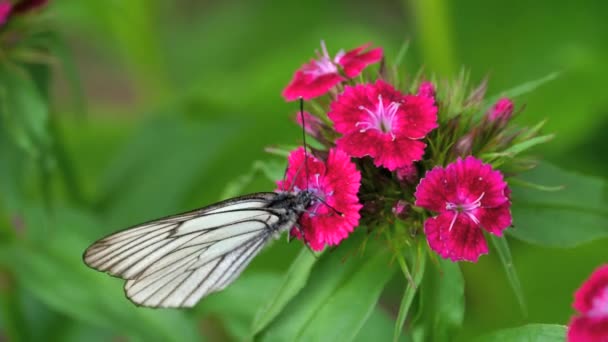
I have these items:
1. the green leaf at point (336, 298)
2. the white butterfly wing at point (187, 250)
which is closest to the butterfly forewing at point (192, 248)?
the white butterfly wing at point (187, 250)

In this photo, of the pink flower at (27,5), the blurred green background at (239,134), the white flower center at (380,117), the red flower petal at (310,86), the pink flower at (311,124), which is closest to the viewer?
the white flower center at (380,117)

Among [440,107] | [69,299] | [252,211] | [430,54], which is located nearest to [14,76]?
[69,299]

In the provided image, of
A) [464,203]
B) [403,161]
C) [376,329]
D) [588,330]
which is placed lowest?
[376,329]

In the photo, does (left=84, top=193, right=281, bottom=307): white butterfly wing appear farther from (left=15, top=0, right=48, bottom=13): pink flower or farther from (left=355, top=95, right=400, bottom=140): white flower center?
(left=15, top=0, right=48, bottom=13): pink flower

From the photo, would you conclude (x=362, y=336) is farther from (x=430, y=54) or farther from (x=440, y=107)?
(x=430, y=54)

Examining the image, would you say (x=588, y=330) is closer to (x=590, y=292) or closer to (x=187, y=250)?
(x=590, y=292)

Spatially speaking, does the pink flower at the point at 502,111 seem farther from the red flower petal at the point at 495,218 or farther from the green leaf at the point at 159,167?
the green leaf at the point at 159,167

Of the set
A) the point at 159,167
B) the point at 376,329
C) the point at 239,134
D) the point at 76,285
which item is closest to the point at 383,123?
the point at 376,329
